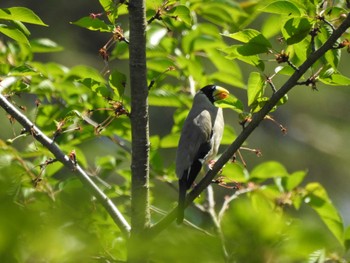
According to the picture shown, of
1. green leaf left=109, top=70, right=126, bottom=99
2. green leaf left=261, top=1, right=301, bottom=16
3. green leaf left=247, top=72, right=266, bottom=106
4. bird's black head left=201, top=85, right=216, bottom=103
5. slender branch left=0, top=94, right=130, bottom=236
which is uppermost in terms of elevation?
green leaf left=261, top=1, right=301, bottom=16

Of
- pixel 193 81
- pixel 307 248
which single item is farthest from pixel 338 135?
pixel 307 248

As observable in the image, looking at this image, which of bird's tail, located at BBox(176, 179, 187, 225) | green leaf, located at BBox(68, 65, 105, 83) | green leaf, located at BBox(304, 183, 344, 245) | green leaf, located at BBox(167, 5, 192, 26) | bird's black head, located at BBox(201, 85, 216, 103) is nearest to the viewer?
bird's tail, located at BBox(176, 179, 187, 225)

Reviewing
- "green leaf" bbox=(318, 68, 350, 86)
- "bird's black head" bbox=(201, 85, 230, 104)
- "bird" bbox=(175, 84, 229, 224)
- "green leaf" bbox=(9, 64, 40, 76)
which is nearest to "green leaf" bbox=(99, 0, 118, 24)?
"green leaf" bbox=(9, 64, 40, 76)

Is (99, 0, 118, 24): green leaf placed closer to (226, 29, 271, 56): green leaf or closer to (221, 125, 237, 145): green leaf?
(226, 29, 271, 56): green leaf

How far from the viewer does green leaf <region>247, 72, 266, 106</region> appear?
7.13ft

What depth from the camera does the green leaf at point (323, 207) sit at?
8.25ft

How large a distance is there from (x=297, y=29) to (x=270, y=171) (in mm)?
1213

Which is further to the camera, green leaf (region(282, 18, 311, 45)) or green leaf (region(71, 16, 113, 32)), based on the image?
green leaf (region(71, 16, 113, 32))

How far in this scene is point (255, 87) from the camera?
218 cm

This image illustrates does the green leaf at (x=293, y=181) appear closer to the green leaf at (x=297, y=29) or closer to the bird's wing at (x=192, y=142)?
the bird's wing at (x=192, y=142)

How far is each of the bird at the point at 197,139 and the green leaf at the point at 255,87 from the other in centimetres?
89

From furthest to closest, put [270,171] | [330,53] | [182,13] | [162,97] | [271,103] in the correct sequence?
[162,97] → [270,171] → [182,13] → [330,53] → [271,103]

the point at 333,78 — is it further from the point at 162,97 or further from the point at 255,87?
the point at 162,97

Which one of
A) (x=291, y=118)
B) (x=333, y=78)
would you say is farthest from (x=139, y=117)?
(x=291, y=118)
